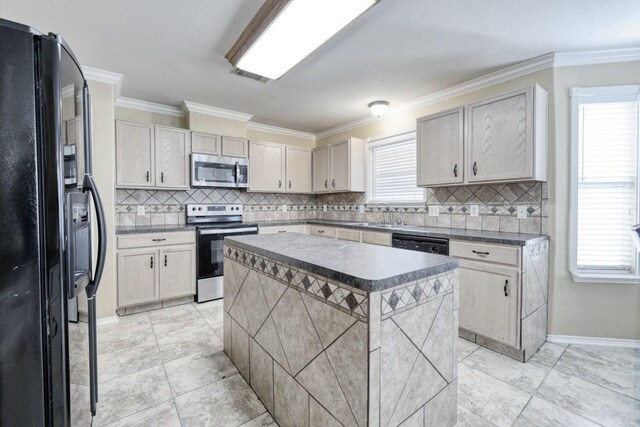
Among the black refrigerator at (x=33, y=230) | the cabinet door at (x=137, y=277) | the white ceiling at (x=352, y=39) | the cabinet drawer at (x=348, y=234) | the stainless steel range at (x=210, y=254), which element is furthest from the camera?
the cabinet drawer at (x=348, y=234)

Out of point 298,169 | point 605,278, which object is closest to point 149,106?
point 298,169

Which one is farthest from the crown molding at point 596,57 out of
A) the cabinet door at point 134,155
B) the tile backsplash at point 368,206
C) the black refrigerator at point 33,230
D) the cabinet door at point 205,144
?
the cabinet door at point 134,155

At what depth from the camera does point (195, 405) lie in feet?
5.52

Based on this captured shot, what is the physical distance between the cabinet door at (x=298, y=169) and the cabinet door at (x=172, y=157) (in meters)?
1.50

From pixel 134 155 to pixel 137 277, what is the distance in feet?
4.48

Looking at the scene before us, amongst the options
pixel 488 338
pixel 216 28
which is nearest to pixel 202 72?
pixel 216 28

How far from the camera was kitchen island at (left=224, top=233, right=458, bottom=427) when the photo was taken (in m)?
1.02

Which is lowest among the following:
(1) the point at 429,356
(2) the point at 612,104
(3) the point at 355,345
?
(1) the point at 429,356

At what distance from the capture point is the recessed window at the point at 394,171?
3.69 metres

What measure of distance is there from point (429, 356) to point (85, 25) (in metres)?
3.02

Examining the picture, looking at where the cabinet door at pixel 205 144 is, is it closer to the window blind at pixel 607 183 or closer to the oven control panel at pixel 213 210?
the oven control panel at pixel 213 210

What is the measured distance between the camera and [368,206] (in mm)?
4289

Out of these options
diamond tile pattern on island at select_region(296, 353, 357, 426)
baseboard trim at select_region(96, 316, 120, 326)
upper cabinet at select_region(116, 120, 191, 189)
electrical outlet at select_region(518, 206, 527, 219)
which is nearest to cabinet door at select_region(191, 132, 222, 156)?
upper cabinet at select_region(116, 120, 191, 189)

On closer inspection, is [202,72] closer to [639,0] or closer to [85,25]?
[85,25]
